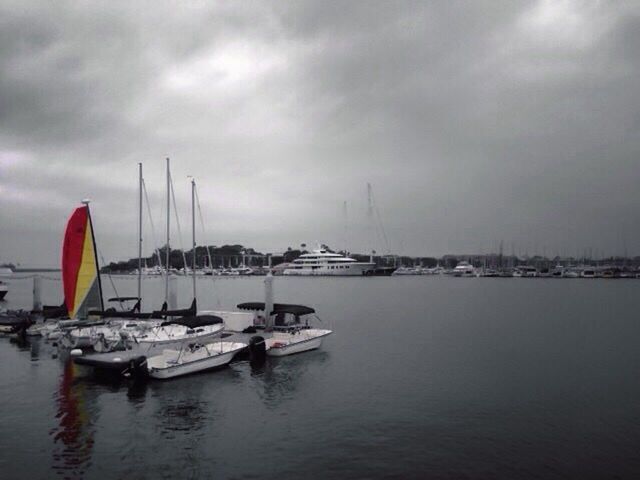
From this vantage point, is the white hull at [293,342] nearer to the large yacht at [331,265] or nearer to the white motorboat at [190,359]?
the white motorboat at [190,359]

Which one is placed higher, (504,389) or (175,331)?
(175,331)

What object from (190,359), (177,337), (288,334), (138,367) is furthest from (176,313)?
(138,367)

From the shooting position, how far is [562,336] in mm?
40844

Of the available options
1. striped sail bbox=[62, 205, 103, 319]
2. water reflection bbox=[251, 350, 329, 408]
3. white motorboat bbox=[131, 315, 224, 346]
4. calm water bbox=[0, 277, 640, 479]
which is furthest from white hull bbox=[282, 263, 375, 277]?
white motorboat bbox=[131, 315, 224, 346]

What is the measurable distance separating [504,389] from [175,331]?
18166 mm

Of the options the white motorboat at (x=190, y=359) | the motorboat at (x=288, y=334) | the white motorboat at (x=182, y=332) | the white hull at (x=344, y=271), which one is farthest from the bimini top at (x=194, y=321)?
the white hull at (x=344, y=271)

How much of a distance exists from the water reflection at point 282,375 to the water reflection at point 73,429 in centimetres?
683

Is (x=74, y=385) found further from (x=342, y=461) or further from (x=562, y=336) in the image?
(x=562, y=336)

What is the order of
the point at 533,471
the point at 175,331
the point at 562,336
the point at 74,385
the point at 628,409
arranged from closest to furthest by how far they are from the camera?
1. the point at 533,471
2. the point at 628,409
3. the point at 74,385
4. the point at 175,331
5. the point at 562,336

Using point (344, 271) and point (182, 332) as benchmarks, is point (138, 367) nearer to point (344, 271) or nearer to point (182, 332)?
point (182, 332)

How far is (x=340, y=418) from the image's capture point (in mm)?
18750

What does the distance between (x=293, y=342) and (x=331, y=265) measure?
14928 cm

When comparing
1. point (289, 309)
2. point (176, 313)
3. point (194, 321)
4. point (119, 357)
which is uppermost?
point (176, 313)

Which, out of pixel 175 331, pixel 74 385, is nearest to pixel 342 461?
pixel 74 385
